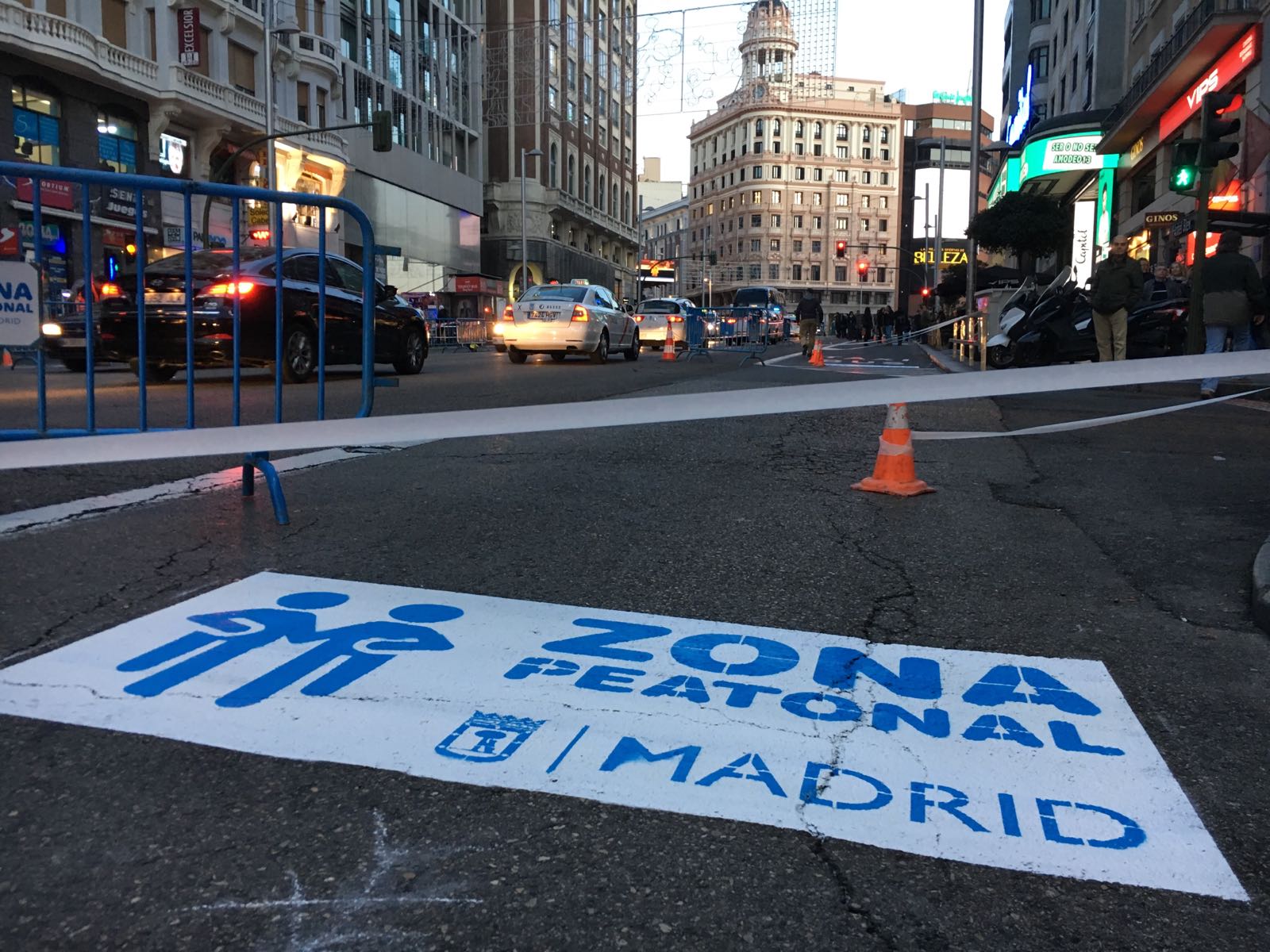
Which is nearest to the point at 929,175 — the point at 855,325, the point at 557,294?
the point at 855,325

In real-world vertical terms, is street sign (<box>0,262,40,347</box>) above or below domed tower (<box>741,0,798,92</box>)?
below

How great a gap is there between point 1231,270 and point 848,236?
12569 cm

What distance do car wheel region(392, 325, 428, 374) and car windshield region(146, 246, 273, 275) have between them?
5.92 m

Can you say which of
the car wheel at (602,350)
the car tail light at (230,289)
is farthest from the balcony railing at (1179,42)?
the car tail light at (230,289)

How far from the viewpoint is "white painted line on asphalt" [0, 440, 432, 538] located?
4547 mm

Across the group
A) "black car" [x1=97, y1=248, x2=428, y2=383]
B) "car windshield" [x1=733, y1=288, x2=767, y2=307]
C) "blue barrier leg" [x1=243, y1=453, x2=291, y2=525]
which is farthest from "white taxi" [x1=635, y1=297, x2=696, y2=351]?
"car windshield" [x1=733, y1=288, x2=767, y2=307]

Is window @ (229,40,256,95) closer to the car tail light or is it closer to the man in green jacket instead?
the man in green jacket

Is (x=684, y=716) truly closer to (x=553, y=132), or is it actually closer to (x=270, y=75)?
(x=270, y=75)

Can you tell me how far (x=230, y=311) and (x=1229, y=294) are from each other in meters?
10.2

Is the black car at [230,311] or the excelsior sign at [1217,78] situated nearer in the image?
the black car at [230,311]

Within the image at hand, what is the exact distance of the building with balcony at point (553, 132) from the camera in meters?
55.7

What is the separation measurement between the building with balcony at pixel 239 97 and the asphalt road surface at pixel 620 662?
570cm

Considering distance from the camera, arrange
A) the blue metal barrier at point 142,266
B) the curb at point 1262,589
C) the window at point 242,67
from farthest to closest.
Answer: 1. the window at point 242,67
2. the blue metal barrier at point 142,266
3. the curb at point 1262,589

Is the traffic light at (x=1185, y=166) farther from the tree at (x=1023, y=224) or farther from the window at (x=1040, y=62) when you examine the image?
the window at (x=1040, y=62)
